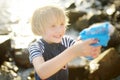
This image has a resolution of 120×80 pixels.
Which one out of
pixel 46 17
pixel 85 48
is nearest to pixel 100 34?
pixel 85 48

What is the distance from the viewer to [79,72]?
4863mm

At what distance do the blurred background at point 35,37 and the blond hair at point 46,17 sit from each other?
4.96ft

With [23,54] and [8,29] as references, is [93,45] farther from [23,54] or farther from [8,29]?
[8,29]

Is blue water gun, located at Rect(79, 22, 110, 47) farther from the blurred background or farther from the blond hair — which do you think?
the blurred background

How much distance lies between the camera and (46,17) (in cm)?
210

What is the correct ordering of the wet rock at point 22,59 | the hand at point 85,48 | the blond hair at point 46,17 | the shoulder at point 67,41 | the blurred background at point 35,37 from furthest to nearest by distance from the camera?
the wet rock at point 22,59 → the blurred background at point 35,37 → the shoulder at point 67,41 → the blond hair at point 46,17 → the hand at point 85,48

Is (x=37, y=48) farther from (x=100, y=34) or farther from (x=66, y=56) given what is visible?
(x=100, y=34)

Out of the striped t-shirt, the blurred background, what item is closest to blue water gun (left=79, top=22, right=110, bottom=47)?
the striped t-shirt

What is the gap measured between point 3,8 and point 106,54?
177 inches

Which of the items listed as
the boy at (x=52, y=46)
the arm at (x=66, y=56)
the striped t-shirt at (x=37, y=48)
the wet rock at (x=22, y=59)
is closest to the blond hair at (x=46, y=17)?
the boy at (x=52, y=46)

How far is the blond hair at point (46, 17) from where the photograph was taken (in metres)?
2.10

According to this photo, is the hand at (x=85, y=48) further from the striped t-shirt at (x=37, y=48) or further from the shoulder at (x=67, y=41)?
the shoulder at (x=67, y=41)

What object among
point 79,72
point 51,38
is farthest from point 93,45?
point 79,72

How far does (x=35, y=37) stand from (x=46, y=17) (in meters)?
4.69
